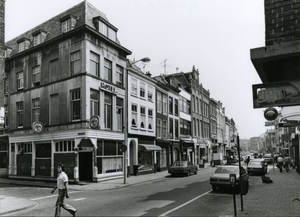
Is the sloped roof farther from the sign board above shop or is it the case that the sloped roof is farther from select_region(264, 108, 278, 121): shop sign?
the sign board above shop

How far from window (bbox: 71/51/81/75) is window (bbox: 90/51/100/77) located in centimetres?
106

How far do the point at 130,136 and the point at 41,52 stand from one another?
456 inches

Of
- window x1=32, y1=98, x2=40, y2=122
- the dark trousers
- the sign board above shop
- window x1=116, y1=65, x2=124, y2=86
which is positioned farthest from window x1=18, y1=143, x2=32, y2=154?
the sign board above shop

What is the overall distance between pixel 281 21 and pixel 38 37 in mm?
26126

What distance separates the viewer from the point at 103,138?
25234mm

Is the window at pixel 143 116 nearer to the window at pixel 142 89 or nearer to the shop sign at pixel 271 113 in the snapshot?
the window at pixel 142 89

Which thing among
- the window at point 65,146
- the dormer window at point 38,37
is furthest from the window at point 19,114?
the window at point 65,146

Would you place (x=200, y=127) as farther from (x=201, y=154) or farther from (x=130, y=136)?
(x=130, y=136)

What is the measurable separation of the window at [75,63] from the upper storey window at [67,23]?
239cm

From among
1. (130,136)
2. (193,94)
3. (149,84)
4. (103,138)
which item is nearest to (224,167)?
(103,138)

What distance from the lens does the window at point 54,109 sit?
2614 centimetres

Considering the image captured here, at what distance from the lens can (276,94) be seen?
6777 mm

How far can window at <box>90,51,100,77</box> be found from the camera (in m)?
25.3

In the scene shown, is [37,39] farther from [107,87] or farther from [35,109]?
[107,87]
